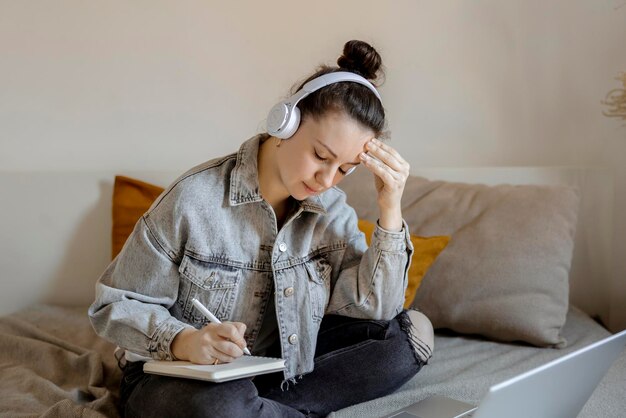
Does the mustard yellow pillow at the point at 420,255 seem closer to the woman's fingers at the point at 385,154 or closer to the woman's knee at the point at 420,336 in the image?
the woman's knee at the point at 420,336

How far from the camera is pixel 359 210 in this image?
1.86 m

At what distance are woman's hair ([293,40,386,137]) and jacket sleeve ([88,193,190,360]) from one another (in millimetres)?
329

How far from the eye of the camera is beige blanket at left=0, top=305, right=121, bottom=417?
50.4 inches

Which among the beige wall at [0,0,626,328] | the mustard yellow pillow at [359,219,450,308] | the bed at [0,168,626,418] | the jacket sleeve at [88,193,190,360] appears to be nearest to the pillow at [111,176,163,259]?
the bed at [0,168,626,418]

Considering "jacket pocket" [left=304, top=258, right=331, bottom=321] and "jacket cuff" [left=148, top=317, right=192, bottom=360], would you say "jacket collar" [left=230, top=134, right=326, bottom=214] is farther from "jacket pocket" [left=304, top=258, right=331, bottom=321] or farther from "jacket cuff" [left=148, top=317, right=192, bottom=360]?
"jacket cuff" [left=148, top=317, right=192, bottom=360]

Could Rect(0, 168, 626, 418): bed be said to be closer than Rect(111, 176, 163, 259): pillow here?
Yes

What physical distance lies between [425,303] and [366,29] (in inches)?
34.0

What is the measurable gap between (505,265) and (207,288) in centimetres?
75

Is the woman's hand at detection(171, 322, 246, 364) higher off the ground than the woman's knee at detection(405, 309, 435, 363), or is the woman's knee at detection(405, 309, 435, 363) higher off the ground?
the woman's hand at detection(171, 322, 246, 364)

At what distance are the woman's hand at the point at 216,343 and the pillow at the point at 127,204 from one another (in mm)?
909

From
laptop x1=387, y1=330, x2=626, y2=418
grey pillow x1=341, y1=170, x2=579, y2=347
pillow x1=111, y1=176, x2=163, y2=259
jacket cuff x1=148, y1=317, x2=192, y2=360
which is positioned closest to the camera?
laptop x1=387, y1=330, x2=626, y2=418

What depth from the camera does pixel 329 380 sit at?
1289mm

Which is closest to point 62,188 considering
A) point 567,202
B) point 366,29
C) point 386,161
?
point 366,29

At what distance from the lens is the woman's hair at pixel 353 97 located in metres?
1.19
